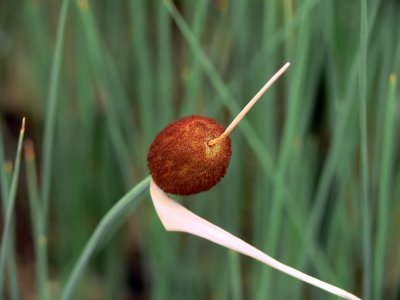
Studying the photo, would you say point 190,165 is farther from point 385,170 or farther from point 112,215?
point 385,170

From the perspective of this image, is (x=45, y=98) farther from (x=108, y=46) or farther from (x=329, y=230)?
(x=329, y=230)

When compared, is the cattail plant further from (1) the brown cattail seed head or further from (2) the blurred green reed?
(2) the blurred green reed

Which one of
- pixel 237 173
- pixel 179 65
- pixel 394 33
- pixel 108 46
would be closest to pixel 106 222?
pixel 237 173

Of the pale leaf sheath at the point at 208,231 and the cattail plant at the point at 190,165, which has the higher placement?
the cattail plant at the point at 190,165

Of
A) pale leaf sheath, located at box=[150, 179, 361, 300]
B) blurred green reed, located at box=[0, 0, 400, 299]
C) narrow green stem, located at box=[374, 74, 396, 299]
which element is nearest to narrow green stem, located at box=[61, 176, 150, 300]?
pale leaf sheath, located at box=[150, 179, 361, 300]

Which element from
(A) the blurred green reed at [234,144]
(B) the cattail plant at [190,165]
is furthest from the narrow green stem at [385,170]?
(B) the cattail plant at [190,165]

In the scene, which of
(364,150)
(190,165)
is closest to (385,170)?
(364,150)

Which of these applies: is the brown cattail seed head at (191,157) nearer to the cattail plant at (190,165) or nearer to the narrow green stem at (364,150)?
the cattail plant at (190,165)
